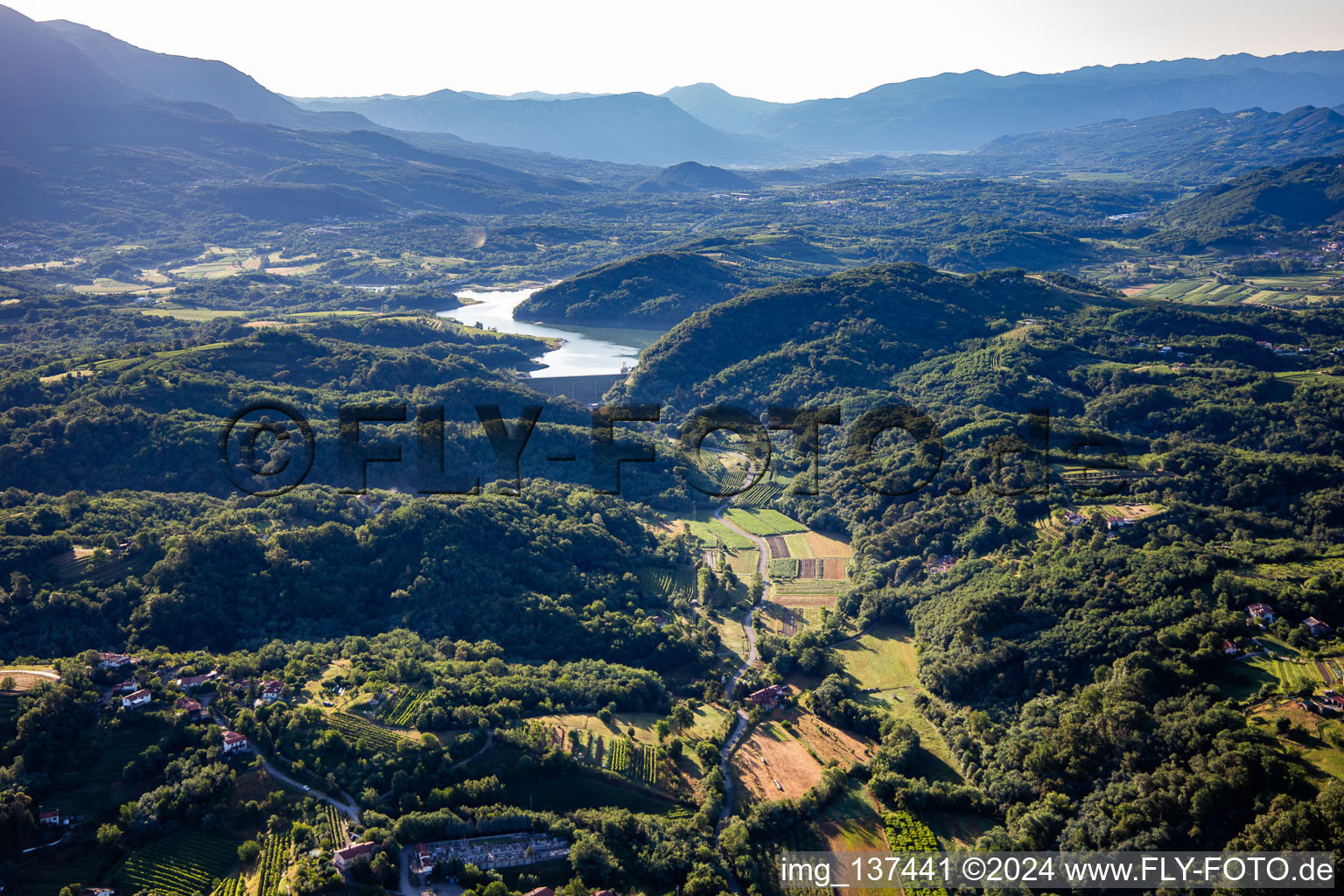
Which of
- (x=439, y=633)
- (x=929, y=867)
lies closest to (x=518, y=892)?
(x=929, y=867)

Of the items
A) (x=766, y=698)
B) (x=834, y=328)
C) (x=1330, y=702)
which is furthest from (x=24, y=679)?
(x=834, y=328)

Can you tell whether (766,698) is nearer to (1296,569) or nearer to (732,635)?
(732,635)

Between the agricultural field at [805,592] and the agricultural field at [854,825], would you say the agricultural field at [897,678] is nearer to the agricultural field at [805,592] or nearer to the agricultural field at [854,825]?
the agricultural field at [854,825]

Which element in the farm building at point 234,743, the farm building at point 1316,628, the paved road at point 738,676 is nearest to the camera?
the farm building at point 234,743

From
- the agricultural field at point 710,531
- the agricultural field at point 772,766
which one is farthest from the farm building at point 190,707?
the agricultural field at point 710,531

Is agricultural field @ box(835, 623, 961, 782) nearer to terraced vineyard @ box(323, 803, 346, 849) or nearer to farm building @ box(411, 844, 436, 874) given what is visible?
farm building @ box(411, 844, 436, 874)

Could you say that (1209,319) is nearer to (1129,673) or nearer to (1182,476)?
(1182,476)

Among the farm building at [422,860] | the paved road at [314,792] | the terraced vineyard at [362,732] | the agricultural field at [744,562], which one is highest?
the terraced vineyard at [362,732]

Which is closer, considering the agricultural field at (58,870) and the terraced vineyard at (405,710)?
the agricultural field at (58,870)
